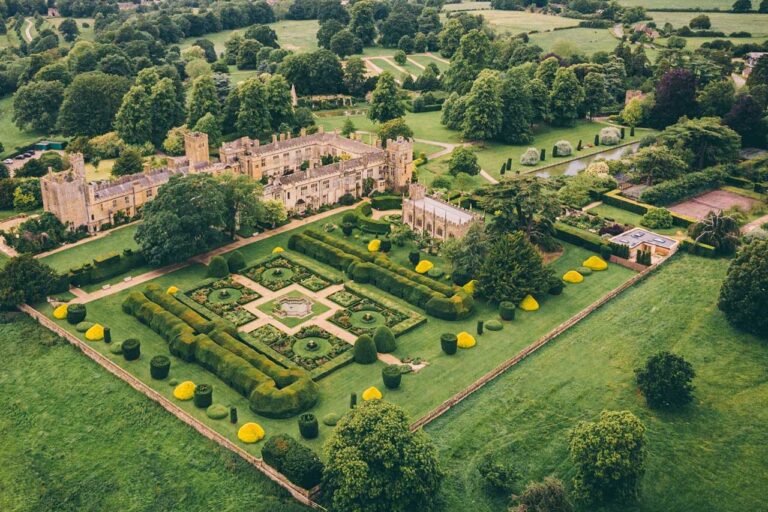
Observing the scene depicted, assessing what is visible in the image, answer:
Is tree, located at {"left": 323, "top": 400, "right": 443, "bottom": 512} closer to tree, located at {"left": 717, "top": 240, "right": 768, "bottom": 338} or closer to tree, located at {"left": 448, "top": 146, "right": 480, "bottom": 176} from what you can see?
tree, located at {"left": 717, "top": 240, "right": 768, "bottom": 338}

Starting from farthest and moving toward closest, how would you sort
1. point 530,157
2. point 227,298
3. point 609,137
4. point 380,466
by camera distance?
point 609,137
point 530,157
point 227,298
point 380,466

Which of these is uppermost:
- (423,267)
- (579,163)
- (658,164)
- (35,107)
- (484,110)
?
(484,110)

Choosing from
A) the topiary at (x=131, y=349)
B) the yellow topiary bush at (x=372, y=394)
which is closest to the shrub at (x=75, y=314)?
the topiary at (x=131, y=349)

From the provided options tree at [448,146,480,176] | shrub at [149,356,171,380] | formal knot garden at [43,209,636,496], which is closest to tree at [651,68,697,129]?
tree at [448,146,480,176]

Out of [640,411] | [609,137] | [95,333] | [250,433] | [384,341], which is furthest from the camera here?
[609,137]

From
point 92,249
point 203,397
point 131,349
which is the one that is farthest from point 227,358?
point 92,249

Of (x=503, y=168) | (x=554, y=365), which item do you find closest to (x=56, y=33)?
(x=503, y=168)

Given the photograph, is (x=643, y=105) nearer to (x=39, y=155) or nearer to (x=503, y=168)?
(x=503, y=168)

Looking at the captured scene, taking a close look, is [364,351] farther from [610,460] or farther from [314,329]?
[610,460]
